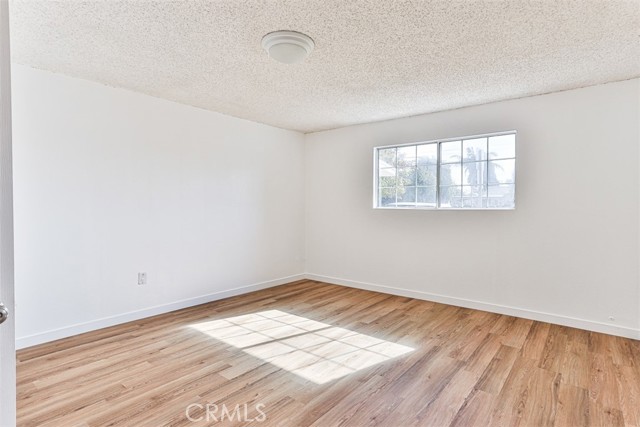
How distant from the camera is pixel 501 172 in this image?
3.66 metres

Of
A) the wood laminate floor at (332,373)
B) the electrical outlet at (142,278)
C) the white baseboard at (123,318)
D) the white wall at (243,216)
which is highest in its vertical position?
the white wall at (243,216)

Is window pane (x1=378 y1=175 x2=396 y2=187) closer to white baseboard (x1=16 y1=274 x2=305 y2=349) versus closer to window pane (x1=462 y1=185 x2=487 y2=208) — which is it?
window pane (x1=462 y1=185 x2=487 y2=208)

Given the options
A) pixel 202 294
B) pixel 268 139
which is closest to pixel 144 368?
pixel 202 294

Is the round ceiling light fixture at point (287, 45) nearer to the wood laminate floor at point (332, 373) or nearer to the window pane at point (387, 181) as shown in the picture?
the wood laminate floor at point (332, 373)

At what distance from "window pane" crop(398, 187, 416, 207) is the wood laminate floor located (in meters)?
1.57

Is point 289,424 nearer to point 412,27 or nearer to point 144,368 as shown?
point 144,368

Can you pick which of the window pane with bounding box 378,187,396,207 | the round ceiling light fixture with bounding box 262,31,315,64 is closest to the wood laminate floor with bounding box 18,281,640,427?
the window pane with bounding box 378,187,396,207

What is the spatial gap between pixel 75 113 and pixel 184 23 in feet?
5.44

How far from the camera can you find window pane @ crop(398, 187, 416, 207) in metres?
4.36

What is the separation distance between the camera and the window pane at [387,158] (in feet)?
14.9

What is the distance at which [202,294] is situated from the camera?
12.9 feet

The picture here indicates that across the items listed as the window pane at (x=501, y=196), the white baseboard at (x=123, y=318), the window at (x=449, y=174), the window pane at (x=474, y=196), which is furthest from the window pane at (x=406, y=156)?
the white baseboard at (x=123, y=318)

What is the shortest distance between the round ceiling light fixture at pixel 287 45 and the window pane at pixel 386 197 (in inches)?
104

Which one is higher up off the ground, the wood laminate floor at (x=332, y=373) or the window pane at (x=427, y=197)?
the window pane at (x=427, y=197)
